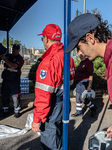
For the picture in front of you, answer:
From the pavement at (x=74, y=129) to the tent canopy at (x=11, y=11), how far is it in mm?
2913

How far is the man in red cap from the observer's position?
1805 millimetres

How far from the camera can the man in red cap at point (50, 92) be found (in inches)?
71.1

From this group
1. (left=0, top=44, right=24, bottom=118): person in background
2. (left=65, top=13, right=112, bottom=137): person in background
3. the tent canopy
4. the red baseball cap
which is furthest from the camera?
the tent canopy

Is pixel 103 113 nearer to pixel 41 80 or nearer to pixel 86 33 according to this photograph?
pixel 41 80

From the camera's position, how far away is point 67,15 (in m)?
1.91

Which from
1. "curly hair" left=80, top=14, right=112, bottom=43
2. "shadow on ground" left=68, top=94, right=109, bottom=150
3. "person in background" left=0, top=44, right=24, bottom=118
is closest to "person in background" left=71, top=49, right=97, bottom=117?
"shadow on ground" left=68, top=94, right=109, bottom=150

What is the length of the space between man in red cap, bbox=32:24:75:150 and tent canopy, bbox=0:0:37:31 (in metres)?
2.73

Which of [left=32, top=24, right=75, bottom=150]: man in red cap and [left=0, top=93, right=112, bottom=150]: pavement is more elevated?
[left=32, top=24, right=75, bottom=150]: man in red cap

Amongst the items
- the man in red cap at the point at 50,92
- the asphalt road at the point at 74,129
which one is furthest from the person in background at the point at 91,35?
the asphalt road at the point at 74,129

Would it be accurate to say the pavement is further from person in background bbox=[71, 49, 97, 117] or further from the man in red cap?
the man in red cap

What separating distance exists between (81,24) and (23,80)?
474cm

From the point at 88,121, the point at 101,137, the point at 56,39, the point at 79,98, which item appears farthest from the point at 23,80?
the point at 101,137

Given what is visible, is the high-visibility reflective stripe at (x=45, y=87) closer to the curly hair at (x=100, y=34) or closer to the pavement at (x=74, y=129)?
the curly hair at (x=100, y=34)

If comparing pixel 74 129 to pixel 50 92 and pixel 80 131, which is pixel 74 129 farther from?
pixel 50 92
